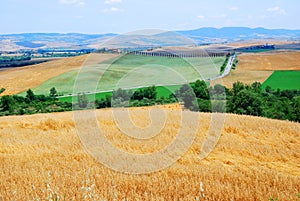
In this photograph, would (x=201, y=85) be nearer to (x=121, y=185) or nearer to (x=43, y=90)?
(x=121, y=185)

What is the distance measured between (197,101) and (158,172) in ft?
62.8

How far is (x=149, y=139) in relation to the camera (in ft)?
34.6

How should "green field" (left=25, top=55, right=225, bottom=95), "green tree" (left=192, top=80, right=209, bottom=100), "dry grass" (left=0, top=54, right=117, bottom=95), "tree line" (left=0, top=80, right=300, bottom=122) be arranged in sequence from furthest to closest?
"dry grass" (left=0, top=54, right=117, bottom=95)
"green tree" (left=192, top=80, right=209, bottom=100)
"tree line" (left=0, top=80, right=300, bottom=122)
"green field" (left=25, top=55, right=225, bottom=95)

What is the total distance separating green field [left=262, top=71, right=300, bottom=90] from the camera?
75.9 metres

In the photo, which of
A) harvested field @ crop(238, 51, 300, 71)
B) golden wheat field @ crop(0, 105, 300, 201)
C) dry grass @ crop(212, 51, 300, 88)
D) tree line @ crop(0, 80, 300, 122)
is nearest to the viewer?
golden wheat field @ crop(0, 105, 300, 201)

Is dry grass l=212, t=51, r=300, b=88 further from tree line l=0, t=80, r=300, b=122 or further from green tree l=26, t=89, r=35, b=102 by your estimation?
green tree l=26, t=89, r=35, b=102

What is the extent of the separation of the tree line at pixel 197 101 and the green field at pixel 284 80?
29.5 feet

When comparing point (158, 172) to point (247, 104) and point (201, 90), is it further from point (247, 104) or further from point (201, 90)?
point (247, 104)

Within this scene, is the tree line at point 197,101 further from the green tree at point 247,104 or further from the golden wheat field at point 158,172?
the golden wheat field at point 158,172

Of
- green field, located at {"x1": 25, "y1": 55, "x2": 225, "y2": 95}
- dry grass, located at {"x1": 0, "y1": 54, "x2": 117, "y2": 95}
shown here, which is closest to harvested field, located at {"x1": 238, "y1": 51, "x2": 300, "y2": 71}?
dry grass, located at {"x1": 0, "y1": 54, "x2": 117, "y2": 95}

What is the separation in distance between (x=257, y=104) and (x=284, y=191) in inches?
1284

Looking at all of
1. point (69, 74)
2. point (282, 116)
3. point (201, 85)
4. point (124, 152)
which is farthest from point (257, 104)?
point (69, 74)

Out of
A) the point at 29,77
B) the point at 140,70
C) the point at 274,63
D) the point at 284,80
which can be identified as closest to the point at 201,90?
the point at 140,70

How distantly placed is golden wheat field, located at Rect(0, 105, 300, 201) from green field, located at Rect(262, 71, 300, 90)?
67.3 m
